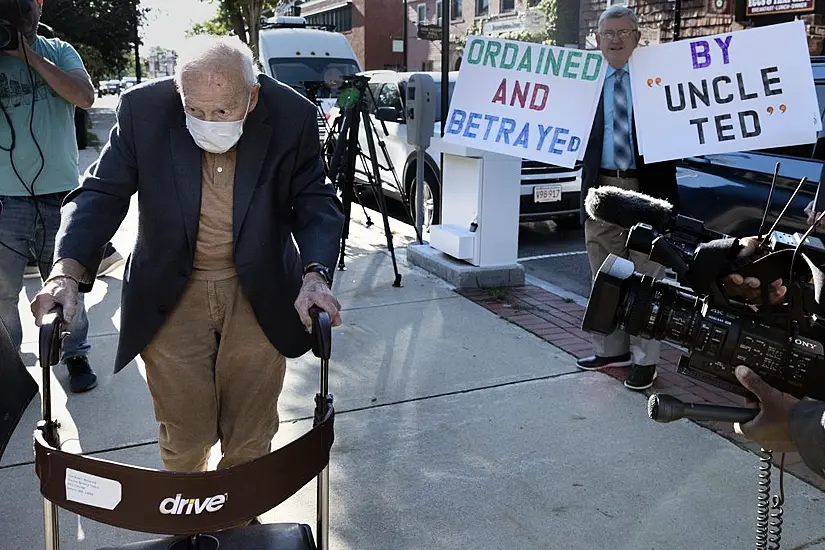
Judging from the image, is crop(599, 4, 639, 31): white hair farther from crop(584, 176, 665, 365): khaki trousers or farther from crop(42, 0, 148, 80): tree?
crop(42, 0, 148, 80): tree

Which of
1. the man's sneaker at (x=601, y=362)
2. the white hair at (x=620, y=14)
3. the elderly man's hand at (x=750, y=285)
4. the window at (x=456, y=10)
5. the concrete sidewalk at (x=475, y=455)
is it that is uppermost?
the window at (x=456, y=10)

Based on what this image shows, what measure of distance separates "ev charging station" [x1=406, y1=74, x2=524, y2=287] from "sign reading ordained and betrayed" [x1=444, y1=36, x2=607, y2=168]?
0.75 m

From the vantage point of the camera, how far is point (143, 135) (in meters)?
2.26

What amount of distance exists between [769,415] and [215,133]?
156 centimetres

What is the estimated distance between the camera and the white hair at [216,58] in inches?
81.7

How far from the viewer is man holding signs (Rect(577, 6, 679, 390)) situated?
13.2 feet

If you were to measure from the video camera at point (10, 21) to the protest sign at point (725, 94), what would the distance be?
293 cm

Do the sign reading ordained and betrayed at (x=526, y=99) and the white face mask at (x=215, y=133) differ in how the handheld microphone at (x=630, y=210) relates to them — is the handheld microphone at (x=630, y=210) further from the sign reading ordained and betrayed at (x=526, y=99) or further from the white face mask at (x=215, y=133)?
the sign reading ordained and betrayed at (x=526, y=99)

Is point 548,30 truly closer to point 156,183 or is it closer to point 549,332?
point 549,332

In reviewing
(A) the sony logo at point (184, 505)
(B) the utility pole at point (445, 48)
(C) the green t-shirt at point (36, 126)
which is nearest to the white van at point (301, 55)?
(B) the utility pole at point (445, 48)

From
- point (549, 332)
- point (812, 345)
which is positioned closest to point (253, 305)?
point (812, 345)

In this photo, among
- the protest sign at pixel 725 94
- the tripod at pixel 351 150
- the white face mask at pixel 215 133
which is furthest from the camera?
the tripod at pixel 351 150

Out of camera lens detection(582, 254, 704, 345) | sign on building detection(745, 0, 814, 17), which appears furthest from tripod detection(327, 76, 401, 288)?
sign on building detection(745, 0, 814, 17)

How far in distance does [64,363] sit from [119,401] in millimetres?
473
